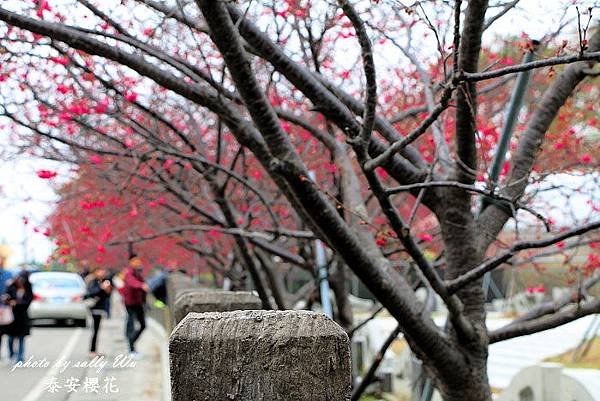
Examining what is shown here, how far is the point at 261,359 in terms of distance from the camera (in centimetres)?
198

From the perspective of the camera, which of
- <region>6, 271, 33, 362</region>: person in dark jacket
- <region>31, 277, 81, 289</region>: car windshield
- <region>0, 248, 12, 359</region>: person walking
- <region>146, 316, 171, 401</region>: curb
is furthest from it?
<region>31, 277, 81, 289</region>: car windshield

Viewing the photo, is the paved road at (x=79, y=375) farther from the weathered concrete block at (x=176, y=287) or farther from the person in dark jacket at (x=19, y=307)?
the weathered concrete block at (x=176, y=287)

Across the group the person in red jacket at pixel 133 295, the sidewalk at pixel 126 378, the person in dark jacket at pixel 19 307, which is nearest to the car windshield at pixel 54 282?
the sidewalk at pixel 126 378

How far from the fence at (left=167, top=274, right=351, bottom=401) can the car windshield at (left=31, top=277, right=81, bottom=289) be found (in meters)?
20.7

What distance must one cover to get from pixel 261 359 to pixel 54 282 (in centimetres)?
2121

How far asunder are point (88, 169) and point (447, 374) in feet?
22.2

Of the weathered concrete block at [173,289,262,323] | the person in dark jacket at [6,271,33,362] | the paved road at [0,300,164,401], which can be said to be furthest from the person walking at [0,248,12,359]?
the weathered concrete block at [173,289,262,323]

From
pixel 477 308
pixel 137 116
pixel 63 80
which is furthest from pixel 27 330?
pixel 477 308

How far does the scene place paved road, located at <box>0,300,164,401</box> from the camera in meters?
8.14

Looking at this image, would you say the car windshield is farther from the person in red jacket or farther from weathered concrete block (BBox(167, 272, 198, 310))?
the person in red jacket

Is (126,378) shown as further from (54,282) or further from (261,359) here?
(54,282)

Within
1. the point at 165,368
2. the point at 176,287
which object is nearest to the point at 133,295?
the point at 176,287

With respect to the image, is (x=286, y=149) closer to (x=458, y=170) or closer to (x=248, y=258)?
(x=458, y=170)

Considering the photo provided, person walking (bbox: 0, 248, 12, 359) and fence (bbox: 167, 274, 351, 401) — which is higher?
person walking (bbox: 0, 248, 12, 359)
